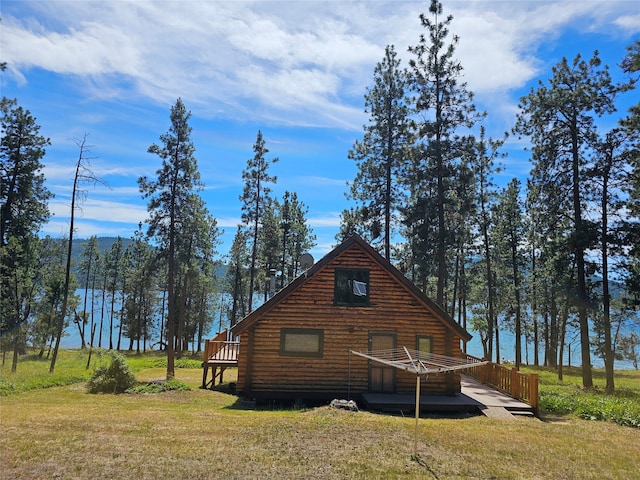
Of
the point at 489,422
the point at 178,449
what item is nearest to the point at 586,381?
the point at 489,422

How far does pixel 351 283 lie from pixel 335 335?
2176mm

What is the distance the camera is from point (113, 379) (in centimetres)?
1662

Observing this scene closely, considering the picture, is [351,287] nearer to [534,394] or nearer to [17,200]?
[534,394]

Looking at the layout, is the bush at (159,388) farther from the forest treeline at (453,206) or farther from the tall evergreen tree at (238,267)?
the tall evergreen tree at (238,267)

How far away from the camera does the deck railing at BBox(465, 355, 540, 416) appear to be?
13656mm

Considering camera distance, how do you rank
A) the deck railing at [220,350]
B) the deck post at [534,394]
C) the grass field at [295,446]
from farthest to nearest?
the deck railing at [220,350] → the deck post at [534,394] → the grass field at [295,446]

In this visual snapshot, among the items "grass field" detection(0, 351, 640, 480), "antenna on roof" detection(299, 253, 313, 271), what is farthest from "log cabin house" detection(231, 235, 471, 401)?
"grass field" detection(0, 351, 640, 480)

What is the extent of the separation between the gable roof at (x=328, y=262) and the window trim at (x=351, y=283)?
62 centimetres

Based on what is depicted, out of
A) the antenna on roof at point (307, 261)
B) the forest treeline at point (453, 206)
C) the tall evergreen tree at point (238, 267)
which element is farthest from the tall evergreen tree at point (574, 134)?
the tall evergreen tree at point (238, 267)

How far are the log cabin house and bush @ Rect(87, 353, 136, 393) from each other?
476 centimetres

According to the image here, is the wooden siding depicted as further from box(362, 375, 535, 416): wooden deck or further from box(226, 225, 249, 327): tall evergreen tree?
box(226, 225, 249, 327): tall evergreen tree

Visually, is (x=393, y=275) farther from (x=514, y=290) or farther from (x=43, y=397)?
(x=514, y=290)

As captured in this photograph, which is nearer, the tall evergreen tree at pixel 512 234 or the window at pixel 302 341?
the window at pixel 302 341

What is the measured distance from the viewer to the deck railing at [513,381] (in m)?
13.7
